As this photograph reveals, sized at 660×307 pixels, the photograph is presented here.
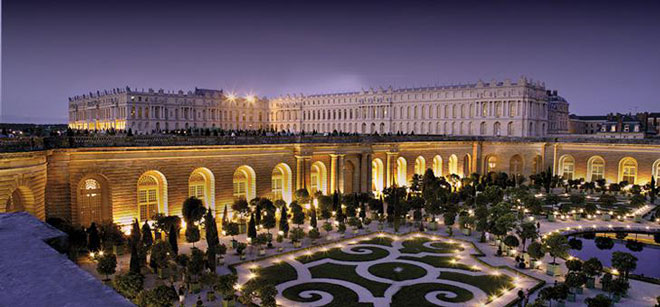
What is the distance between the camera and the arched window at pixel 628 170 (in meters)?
53.5

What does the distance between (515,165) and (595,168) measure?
1010 centimetres

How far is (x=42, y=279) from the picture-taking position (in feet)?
18.5

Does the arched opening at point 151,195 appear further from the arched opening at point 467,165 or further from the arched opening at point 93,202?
the arched opening at point 467,165

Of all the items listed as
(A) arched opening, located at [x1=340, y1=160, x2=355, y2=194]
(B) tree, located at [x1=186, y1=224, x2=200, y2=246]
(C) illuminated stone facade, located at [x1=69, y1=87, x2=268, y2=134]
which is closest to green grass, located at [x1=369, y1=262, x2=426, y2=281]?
(B) tree, located at [x1=186, y1=224, x2=200, y2=246]

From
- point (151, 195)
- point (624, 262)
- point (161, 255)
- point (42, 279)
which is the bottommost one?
point (624, 262)

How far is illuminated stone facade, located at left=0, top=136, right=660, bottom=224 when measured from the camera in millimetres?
26656

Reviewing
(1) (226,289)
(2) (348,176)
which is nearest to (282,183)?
(2) (348,176)

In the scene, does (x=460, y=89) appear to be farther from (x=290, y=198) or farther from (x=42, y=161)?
(x=42, y=161)

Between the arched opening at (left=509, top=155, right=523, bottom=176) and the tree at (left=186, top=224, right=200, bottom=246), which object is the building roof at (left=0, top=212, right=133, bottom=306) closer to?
the tree at (left=186, top=224, right=200, bottom=246)

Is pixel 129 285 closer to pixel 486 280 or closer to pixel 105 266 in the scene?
pixel 105 266

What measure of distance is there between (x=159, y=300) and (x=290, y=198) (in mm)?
25077

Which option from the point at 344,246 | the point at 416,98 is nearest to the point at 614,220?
the point at 344,246

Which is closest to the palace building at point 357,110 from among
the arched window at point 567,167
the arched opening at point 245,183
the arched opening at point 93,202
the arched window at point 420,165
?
the arched window at point 567,167

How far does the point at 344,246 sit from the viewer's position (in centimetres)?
2908
